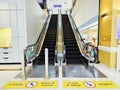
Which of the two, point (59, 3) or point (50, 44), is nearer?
point (50, 44)

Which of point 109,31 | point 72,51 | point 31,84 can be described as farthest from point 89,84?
point 72,51

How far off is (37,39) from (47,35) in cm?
90

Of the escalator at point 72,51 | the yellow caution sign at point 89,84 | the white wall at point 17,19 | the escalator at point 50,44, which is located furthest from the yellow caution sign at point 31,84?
the escalator at point 72,51

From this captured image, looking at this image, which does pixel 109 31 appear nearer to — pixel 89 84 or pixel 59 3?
pixel 89 84

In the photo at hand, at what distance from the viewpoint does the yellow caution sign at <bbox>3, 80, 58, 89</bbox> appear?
365 cm

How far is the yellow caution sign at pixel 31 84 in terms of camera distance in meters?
3.65

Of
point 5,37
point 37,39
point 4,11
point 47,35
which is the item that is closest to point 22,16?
point 4,11

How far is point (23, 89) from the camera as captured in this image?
350cm

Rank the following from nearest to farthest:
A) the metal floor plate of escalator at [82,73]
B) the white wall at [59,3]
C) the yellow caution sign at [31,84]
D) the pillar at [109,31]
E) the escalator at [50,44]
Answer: the yellow caution sign at [31,84]
the metal floor plate of escalator at [82,73]
the pillar at [109,31]
the escalator at [50,44]
the white wall at [59,3]

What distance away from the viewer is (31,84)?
3809 millimetres

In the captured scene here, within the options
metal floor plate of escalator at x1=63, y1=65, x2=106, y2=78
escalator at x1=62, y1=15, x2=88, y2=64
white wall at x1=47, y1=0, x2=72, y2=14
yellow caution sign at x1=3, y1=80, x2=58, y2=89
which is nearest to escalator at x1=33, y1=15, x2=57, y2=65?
escalator at x1=62, y1=15, x2=88, y2=64

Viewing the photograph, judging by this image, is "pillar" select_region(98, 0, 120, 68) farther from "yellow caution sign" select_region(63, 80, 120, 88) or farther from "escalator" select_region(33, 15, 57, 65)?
"escalator" select_region(33, 15, 57, 65)

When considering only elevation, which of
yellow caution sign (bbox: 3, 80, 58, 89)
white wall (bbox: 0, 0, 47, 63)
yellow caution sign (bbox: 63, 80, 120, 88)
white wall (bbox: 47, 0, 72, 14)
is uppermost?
white wall (bbox: 47, 0, 72, 14)

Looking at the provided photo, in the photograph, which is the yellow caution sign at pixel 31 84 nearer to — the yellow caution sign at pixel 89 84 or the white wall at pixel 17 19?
the yellow caution sign at pixel 89 84
